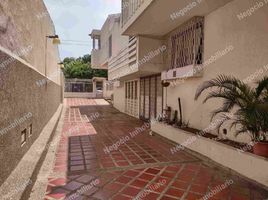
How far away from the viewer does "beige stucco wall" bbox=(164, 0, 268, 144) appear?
4.71 m

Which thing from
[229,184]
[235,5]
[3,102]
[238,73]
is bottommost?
[229,184]

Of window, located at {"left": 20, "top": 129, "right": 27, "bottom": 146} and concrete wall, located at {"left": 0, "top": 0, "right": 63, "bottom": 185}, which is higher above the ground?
concrete wall, located at {"left": 0, "top": 0, "right": 63, "bottom": 185}

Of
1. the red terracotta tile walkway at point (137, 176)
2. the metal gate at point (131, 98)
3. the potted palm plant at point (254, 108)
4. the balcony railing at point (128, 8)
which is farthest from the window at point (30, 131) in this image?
the metal gate at point (131, 98)

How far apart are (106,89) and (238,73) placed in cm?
2435

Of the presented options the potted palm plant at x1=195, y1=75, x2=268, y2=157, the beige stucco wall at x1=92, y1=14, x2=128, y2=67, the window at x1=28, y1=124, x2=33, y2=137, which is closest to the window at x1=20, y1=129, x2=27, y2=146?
the window at x1=28, y1=124, x2=33, y2=137

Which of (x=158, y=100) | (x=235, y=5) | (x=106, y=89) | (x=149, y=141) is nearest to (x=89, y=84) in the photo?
(x=106, y=89)

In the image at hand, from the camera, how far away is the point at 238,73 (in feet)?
17.3

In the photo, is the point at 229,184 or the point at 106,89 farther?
the point at 106,89

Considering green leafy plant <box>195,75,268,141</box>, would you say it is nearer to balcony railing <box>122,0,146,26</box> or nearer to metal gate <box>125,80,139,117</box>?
balcony railing <box>122,0,146,26</box>

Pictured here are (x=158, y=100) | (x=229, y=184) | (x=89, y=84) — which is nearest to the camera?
(x=229, y=184)

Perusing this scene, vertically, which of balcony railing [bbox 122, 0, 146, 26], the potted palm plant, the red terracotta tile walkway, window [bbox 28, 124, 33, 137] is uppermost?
balcony railing [bbox 122, 0, 146, 26]

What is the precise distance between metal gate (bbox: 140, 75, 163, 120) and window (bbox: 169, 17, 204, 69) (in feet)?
5.40

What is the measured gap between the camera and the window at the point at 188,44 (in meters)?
6.84

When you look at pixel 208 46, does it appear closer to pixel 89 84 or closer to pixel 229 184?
pixel 229 184
